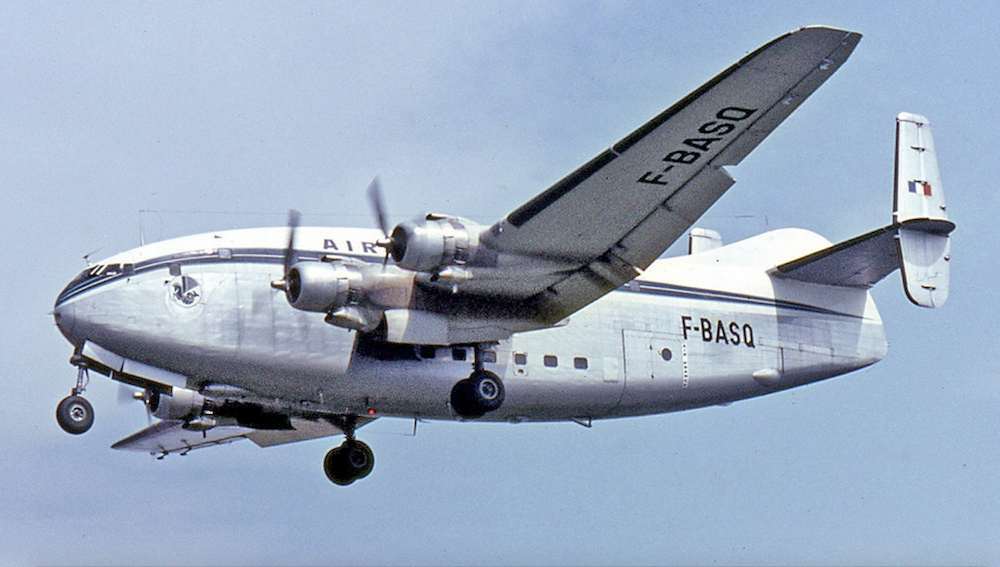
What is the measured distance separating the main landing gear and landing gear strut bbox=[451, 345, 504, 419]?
520 centimetres

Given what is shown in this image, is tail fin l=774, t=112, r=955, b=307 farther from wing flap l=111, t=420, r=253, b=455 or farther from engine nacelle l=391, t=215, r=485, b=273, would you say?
wing flap l=111, t=420, r=253, b=455

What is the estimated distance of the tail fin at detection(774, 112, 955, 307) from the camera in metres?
21.4

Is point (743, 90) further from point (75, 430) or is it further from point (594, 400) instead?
point (75, 430)

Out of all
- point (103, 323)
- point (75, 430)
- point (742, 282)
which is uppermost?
point (742, 282)

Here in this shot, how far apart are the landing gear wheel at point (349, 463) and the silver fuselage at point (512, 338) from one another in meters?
2.48

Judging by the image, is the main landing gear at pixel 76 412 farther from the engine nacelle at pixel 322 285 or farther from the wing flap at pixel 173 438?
the wing flap at pixel 173 438

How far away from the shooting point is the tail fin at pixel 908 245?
21.4 metres

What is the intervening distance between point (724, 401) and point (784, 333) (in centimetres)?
160

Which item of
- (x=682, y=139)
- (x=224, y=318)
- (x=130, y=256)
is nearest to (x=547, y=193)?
(x=682, y=139)

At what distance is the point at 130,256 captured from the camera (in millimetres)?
18891

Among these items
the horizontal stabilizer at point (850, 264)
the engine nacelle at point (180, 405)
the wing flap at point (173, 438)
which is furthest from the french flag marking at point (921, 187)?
the wing flap at point (173, 438)

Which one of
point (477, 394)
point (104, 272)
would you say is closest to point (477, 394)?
point (477, 394)

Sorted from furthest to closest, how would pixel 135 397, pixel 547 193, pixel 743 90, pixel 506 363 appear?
pixel 135 397
pixel 506 363
pixel 547 193
pixel 743 90

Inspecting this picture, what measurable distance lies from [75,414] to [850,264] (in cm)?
1298
